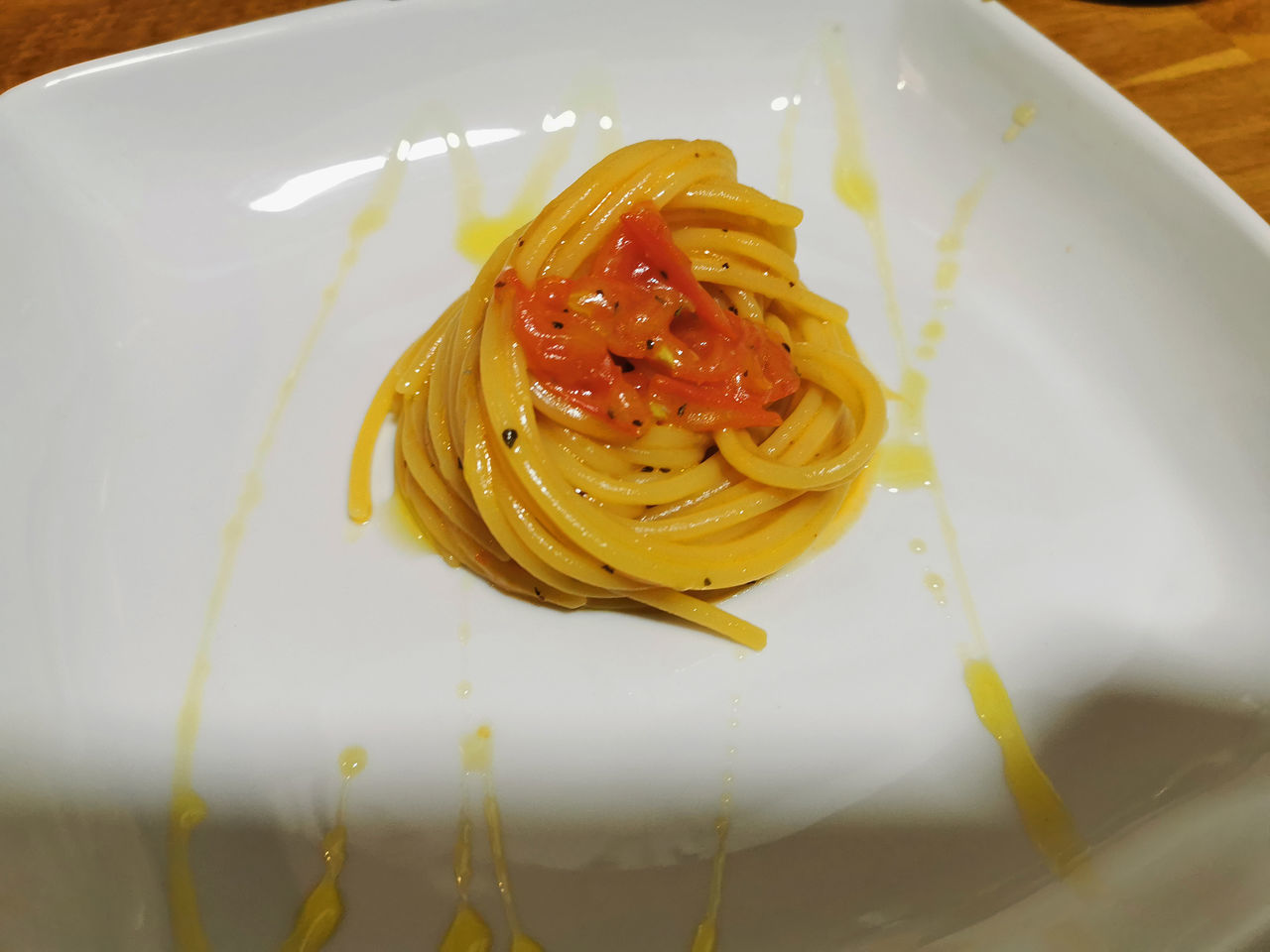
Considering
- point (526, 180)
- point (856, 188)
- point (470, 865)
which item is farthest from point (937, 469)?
point (526, 180)

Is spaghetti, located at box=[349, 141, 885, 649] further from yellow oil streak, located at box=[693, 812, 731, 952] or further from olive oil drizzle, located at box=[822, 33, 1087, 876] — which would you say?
yellow oil streak, located at box=[693, 812, 731, 952]

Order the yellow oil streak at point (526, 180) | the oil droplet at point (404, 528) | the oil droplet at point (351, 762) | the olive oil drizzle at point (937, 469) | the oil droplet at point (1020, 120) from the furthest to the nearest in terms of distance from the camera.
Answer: the yellow oil streak at point (526, 180)
the oil droplet at point (1020, 120)
the oil droplet at point (404, 528)
the oil droplet at point (351, 762)
the olive oil drizzle at point (937, 469)

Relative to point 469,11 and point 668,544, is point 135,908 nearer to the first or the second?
point 668,544

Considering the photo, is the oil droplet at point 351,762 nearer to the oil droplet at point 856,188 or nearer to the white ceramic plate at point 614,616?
the white ceramic plate at point 614,616

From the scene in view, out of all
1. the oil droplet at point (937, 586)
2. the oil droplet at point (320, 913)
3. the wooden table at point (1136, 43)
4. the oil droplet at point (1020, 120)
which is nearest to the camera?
the oil droplet at point (320, 913)

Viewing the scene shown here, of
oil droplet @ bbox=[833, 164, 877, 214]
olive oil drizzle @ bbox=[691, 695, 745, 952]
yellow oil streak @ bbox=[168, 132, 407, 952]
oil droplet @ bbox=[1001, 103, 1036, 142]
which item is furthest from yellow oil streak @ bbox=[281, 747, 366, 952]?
oil droplet @ bbox=[1001, 103, 1036, 142]

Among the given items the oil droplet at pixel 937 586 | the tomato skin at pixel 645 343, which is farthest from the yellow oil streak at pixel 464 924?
the oil droplet at pixel 937 586

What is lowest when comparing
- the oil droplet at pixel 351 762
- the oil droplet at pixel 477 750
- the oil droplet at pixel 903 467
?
the oil droplet at pixel 477 750

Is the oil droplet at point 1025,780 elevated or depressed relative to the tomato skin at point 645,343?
depressed
